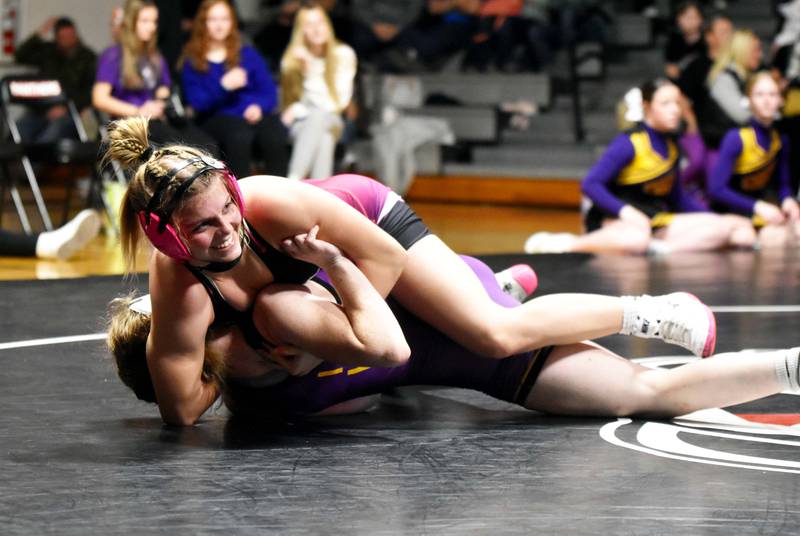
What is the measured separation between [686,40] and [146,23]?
382 cm

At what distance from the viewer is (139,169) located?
2439 mm

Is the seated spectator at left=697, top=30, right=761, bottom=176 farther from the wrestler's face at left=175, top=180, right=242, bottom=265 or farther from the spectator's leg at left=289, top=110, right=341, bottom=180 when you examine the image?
the wrestler's face at left=175, top=180, right=242, bottom=265

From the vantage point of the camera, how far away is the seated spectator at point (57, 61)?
7898mm

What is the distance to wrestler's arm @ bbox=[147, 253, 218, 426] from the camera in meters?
2.48

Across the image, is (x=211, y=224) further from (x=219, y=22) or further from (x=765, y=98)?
(x=765, y=98)

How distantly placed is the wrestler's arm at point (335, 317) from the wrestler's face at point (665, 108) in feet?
12.2

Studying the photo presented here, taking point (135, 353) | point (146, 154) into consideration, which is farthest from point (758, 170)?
point (146, 154)

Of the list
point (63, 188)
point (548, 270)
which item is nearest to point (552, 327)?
point (548, 270)

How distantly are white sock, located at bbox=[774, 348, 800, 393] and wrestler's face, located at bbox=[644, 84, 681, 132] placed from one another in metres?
3.47

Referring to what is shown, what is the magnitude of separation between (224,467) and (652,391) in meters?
0.89

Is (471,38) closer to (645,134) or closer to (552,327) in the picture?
(645,134)

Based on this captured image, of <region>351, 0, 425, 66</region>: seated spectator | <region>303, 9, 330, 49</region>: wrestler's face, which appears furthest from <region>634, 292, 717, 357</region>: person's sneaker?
<region>351, 0, 425, 66</region>: seated spectator

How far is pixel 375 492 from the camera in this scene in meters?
2.25

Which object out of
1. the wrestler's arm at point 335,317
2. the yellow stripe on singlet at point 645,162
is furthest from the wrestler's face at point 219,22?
the wrestler's arm at point 335,317
